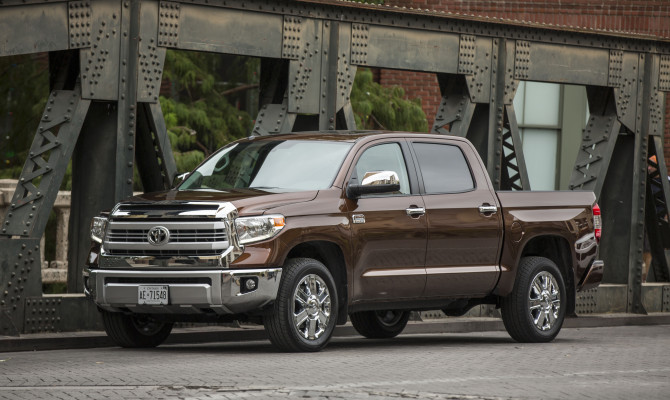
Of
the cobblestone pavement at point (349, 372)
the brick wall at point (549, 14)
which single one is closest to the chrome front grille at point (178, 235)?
the cobblestone pavement at point (349, 372)

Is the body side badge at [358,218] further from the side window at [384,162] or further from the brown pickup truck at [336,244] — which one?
the side window at [384,162]

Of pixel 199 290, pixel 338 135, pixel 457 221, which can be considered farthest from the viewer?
pixel 457 221

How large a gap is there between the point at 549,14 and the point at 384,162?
555 inches

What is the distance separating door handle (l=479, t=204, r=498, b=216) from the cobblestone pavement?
1280 millimetres

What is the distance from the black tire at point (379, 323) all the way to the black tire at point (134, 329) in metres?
2.36

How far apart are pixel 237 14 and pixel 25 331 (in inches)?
162

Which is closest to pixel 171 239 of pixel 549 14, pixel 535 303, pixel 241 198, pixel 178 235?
pixel 178 235

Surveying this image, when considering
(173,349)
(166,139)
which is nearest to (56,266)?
(166,139)

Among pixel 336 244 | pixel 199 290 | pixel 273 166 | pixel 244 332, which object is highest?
pixel 273 166

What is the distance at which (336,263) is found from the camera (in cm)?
1164

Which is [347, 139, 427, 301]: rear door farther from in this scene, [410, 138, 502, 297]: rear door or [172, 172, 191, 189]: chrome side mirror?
[172, 172, 191, 189]: chrome side mirror

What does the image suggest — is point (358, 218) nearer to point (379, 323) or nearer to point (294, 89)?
point (379, 323)

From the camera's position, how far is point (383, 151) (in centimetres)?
1226

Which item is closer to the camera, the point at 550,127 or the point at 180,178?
the point at 180,178
